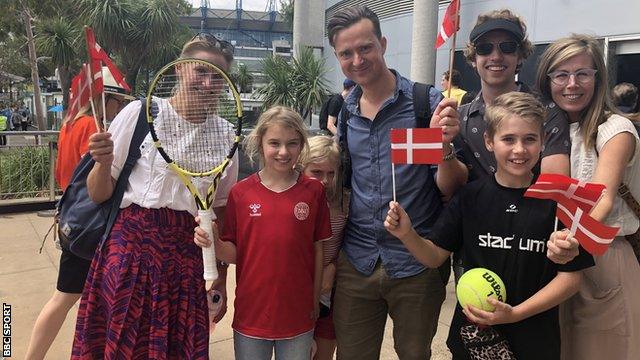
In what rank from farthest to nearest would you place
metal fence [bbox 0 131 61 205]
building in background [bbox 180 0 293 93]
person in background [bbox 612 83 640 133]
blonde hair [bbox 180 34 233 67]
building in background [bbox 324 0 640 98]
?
1. building in background [bbox 180 0 293 93]
2. metal fence [bbox 0 131 61 205]
3. building in background [bbox 324 0 640 98]
4. person in background [bbox 612 83 640 133]
5. blonde hair [bbox 180 34 233 67]

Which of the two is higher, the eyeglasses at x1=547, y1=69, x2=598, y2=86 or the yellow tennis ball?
the eyeglasses at x1=547, y1=69, x2=598, y2=86

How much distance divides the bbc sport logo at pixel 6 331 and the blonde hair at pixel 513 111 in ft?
11.7

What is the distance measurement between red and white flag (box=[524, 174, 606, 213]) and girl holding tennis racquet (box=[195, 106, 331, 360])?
1.07m

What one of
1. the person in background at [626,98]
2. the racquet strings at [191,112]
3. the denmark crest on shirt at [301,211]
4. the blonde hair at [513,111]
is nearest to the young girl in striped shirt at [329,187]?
the denmark crest on shirt at [301,211]

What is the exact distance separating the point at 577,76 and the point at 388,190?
3.33 feet

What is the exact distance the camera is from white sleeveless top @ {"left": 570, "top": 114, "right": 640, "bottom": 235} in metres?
2.37

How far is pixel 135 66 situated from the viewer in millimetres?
19203

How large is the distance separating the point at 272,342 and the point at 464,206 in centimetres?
117

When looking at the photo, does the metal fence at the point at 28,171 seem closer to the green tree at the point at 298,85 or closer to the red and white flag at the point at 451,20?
the green tree at the point at 298,85

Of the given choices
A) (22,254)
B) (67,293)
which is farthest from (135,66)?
(67,293)

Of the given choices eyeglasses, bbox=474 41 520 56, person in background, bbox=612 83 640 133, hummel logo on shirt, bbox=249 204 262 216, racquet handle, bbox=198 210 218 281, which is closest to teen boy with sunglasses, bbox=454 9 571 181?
eyeglasses, bbox=474 41 520 56

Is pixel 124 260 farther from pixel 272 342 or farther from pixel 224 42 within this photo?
pixel 224 42

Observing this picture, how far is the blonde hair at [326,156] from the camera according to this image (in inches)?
108

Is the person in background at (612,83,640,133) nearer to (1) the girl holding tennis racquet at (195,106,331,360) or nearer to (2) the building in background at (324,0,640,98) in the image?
(2) the building in background at (324,0,640,98)
